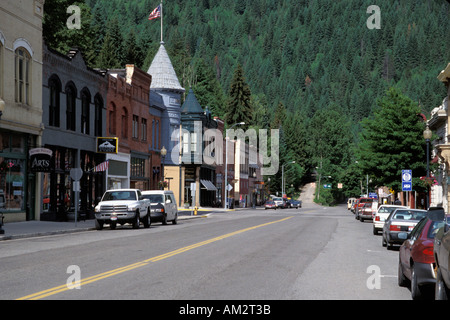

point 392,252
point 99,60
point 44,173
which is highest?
point 99,60

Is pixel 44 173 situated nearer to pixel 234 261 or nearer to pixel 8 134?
pixel 8 134

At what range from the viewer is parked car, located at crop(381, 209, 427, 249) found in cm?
2257

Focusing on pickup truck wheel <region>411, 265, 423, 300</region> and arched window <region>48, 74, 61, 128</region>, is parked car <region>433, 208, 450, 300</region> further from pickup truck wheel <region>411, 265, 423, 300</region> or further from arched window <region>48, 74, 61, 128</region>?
arched window <region>48, 74, 61, 128</region>

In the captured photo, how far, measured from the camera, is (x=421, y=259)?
10672mm

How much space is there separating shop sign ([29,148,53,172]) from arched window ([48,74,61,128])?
4167 millimetres

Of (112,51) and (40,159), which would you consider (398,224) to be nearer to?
(40,159)

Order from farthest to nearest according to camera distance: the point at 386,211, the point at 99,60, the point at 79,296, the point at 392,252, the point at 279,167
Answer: the point at 279,167 < the point at 99,60 < the point at 386,211 < the point at 392,252 < the point at 79,296

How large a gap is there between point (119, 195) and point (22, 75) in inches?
337

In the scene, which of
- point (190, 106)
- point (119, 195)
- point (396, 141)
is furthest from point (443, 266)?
point (190, 106)

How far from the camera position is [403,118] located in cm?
5462

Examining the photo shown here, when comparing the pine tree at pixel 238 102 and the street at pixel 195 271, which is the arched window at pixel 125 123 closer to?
the street at pixel 195 271

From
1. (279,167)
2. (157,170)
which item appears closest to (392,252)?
(157,170)

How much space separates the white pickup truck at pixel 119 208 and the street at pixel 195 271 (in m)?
8.51

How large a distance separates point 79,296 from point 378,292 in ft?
16.5
